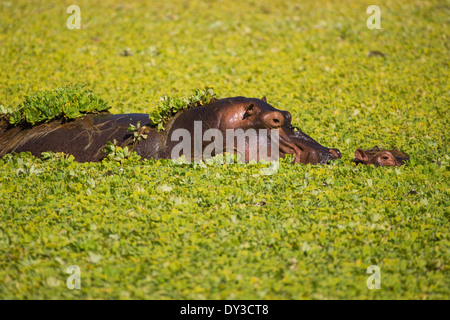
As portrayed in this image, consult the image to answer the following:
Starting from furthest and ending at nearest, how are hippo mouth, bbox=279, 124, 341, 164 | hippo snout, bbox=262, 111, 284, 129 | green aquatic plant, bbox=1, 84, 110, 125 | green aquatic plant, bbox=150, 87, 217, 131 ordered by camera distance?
green aquatic plant, bbox=1, 84, 110, 125
green aquatic plant, bbox=150, 87, 217, 131
hippo mouth, bbox=279, 124, 341, 164
hippo snout, bbox=262, 111, 284, 129

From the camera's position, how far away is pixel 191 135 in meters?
6.77

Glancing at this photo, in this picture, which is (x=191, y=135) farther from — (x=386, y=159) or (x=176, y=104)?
(x=386, y=159)

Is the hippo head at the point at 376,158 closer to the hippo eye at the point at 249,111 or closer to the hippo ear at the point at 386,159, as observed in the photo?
the hippo ear at the point at 386,159

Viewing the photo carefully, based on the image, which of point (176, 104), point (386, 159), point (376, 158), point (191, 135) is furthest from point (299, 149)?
point (176, 104)

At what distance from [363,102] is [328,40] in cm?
430

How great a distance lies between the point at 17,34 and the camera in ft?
47.0

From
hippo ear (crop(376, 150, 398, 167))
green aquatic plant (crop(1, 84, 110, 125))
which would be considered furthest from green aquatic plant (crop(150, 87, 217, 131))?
hippo ear (crop(376, 150, 398, 167))

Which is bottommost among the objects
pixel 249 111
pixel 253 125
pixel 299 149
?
pixel 299 149

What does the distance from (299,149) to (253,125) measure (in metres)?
0.78

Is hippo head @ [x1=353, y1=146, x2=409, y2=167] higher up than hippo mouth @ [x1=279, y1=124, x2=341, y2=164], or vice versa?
hippo mouth @ [x1=279, y1=124, x2=341, y2=164]

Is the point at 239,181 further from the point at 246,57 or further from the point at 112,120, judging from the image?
the point at 246,57

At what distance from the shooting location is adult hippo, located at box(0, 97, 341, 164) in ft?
22.0

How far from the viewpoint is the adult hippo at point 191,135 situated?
6691mm

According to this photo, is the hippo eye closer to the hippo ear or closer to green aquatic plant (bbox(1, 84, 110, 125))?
the hippo ear
